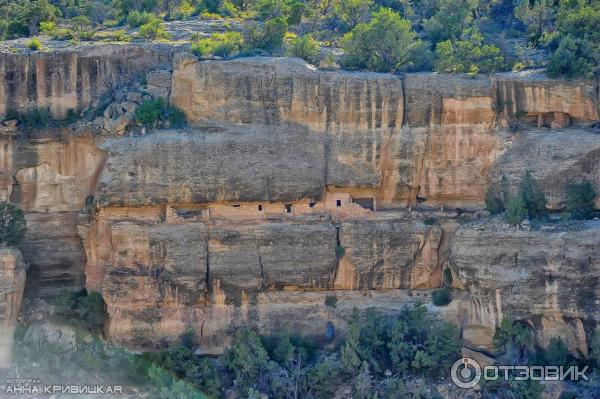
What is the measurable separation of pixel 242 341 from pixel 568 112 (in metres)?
14.0

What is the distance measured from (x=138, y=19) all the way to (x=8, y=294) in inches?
615

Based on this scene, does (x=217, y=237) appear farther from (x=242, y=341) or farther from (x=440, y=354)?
(x=440, y=354)

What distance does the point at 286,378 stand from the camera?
38625mm

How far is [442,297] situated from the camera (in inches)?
1635

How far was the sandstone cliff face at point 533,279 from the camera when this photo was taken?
38656 mm

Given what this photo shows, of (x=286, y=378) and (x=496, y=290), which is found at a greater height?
(x=496, y=290)

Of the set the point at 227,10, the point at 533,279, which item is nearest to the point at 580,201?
the point at 533,279

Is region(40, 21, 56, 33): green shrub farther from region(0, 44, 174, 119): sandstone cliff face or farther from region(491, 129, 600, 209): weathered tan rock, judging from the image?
region(491, 129, 600, 209): weathered tan rock

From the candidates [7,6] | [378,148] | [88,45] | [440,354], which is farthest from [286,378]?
[7,6]

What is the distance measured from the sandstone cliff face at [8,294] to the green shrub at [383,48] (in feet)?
45.7

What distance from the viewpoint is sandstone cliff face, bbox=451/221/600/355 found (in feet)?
127

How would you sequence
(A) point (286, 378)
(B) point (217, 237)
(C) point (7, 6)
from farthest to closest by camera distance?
(C) point (7, 6)
(B) point (217, 237)
(A) point (286, 378)

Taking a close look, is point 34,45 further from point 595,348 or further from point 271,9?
point 595,348

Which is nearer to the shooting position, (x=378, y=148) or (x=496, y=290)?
(x=496, y=290)
